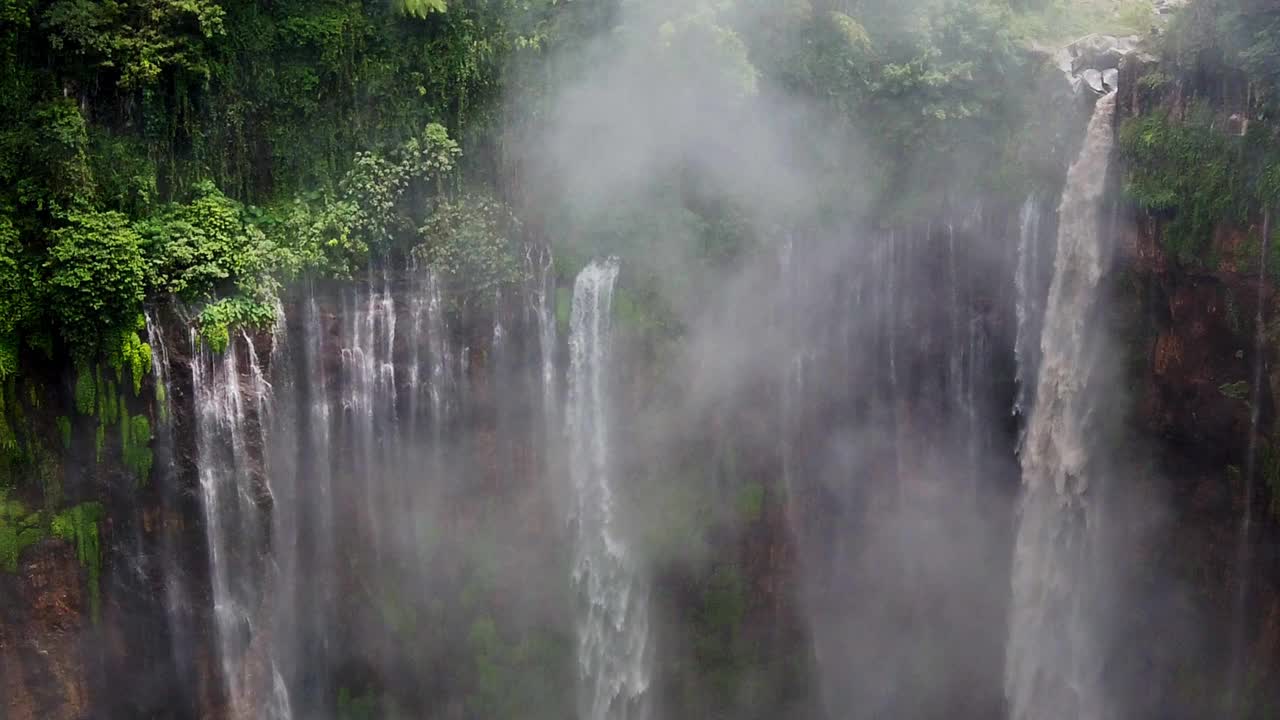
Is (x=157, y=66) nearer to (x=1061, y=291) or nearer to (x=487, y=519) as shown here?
(x=487, y=519)

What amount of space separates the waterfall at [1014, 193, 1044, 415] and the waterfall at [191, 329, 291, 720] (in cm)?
1100

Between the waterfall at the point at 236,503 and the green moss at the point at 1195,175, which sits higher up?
the green moss at the point at 1195,175

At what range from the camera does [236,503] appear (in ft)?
52.6

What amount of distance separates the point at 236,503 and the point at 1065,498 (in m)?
12.0

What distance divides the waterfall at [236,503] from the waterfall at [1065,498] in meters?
11.2

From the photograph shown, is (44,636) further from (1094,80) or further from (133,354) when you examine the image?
(1094,80)

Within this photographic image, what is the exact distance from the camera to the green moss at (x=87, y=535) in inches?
612

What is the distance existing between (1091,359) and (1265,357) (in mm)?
2170

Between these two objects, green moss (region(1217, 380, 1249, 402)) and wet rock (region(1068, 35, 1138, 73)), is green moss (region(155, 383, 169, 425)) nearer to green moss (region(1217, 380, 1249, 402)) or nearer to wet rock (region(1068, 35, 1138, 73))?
wet rock (region(1068, 35, 1138, 73))

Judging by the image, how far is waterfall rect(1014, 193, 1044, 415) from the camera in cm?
1614

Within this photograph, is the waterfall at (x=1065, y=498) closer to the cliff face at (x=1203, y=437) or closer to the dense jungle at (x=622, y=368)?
the dense jungle at (x=622, y=368)

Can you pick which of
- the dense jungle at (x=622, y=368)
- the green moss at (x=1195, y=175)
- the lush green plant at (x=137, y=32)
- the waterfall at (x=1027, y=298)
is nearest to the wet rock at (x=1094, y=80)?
the dense jungle at (x=622, y=368)

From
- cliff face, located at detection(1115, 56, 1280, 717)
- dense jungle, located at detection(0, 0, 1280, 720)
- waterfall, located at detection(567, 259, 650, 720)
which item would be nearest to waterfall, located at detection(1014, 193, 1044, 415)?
dense jungle, located at detection(0, 0, 1280, 720)

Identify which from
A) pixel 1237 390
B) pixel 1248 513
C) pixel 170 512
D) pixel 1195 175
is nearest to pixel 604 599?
pixel 170 512
